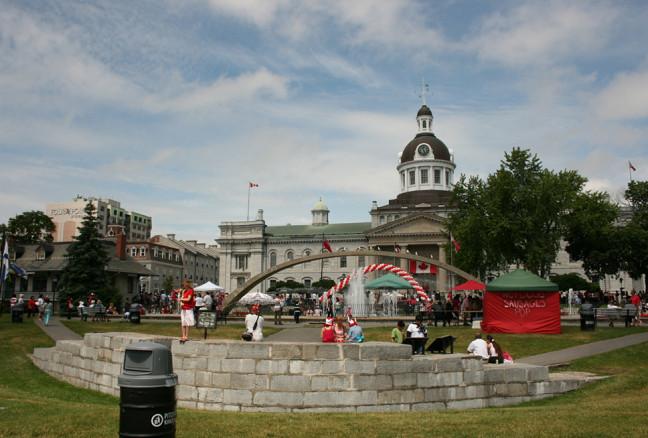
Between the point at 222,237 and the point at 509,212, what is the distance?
8424cm

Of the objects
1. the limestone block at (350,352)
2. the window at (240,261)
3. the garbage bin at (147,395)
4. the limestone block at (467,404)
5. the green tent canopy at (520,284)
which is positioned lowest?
the limestone block at (467,404)

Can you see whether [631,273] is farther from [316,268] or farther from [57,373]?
[316,268]

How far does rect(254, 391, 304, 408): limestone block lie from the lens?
1289cm

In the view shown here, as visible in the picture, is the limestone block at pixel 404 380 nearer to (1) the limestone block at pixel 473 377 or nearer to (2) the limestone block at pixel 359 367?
(2) the limestone block at pixel 359 367

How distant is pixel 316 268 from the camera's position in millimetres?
119688

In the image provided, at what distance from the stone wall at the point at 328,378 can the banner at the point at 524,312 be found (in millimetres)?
11652

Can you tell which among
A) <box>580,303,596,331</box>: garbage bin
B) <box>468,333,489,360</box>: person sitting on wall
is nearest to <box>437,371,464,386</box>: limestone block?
<box>468,333,489,360</box>: person sitting on wall

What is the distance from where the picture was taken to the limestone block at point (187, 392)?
45.3 ft

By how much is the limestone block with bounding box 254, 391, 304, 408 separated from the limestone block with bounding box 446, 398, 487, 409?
3.61 metres

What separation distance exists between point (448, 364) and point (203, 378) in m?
5.85

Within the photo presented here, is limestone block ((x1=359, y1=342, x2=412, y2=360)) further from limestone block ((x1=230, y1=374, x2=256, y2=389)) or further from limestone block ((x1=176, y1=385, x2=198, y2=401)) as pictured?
limestone block ((x1=176, y1=385, x2=198, y2=401))

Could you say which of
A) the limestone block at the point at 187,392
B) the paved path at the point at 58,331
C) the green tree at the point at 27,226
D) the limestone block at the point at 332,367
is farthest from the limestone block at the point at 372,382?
the green tree at the point at 27,226

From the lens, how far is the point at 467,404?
13992 millimetres

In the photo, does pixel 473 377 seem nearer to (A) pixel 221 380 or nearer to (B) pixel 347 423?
(B) pixel 347 423
